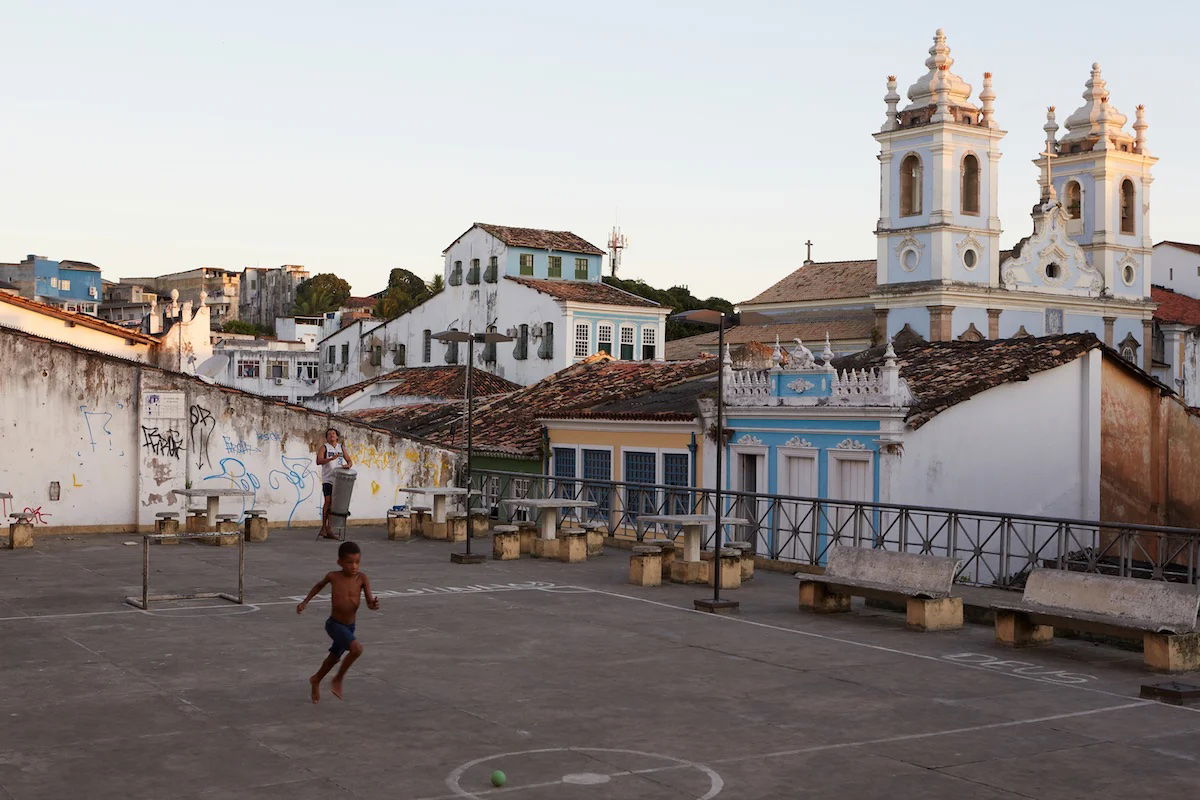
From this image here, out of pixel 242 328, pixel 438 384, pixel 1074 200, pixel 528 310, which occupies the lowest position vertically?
pixel 438 384

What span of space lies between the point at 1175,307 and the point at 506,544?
70.1 meters

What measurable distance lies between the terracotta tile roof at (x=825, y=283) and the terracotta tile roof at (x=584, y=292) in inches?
553

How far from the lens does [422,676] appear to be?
11859mm

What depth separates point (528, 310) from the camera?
208ft

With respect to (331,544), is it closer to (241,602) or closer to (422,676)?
(241,602)

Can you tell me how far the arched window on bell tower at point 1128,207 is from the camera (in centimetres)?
7538

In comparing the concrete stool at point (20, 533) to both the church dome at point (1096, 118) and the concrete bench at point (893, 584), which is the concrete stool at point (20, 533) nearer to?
the concrete bench at point (893, 584)

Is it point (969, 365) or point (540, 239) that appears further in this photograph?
point (540, 239)

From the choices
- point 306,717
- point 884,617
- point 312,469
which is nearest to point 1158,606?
point 884,617

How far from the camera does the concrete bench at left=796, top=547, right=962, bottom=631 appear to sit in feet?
49.4

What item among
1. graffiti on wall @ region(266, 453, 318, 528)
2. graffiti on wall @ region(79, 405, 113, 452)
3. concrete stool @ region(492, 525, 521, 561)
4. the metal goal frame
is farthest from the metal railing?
graffiti on wall @ region(79, 405, 113, 452)

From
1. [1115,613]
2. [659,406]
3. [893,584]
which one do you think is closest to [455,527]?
[659,406]

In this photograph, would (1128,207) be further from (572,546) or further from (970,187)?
(572,546)

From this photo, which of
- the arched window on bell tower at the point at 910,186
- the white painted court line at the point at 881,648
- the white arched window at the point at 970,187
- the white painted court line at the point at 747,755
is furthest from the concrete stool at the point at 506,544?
the white arched window at the point at 970,187
